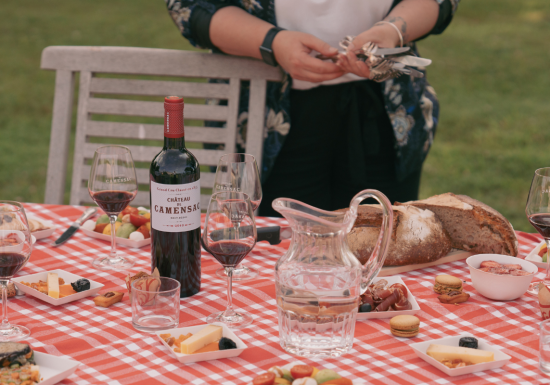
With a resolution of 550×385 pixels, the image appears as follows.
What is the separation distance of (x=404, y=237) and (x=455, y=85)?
6.10 metres

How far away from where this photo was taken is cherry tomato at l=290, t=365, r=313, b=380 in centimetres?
108

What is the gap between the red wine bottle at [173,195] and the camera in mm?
1362

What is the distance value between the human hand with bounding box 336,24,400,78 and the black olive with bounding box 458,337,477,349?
1021 millimetres

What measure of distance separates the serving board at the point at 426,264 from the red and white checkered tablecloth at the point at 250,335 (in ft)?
0.04

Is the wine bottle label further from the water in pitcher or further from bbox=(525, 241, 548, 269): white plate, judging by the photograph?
bbox=(525, 241, 548, 269): white plate

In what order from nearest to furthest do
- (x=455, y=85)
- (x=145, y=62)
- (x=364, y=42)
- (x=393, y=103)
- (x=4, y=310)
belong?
(x=4, y=310)
(x=364, y=42)
(x=393, y=103)
(x=145, y=62)
(x=455, y=85)

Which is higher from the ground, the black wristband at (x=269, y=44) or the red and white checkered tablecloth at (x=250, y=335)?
the black wristband at (x=269, y=44)

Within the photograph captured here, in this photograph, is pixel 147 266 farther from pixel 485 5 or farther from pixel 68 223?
pixel 485 5

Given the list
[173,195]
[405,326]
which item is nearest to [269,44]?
[173,195]

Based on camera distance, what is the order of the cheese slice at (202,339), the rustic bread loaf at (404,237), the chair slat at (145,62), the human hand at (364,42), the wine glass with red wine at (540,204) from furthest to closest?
the chair slat at (145,62)
the human hand at (364,42)
the rustic bread loaf at (404,237)
the wine glass with red wine at (540,204)
the cheese slice at (202,339)

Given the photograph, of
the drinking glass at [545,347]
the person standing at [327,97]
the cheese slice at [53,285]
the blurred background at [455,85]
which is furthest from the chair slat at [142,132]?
the blurred background at [455,85]

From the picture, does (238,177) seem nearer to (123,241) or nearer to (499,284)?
(123,241)

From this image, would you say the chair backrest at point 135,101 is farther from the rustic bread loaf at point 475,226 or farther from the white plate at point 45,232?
the rustic bread loaf at point 475,226

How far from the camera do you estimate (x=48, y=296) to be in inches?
55.4
